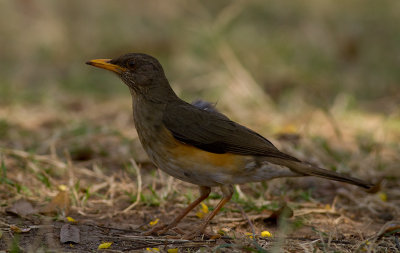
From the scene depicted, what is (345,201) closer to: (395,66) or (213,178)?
(213,178)

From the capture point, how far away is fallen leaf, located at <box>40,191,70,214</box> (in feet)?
16.1

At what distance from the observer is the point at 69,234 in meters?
4.25

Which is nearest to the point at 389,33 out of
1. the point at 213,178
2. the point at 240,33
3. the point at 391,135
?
the point at 240,33

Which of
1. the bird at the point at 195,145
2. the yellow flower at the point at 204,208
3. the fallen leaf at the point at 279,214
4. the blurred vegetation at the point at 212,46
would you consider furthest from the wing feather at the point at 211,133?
the blurred vegetation at the point at 212,46

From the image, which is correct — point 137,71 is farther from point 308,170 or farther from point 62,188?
point 308,170

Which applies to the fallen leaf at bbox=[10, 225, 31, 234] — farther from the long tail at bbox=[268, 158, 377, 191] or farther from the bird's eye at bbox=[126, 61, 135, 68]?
the long tail at bbox=[268, 158, 377, 191]

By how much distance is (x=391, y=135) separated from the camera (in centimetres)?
786

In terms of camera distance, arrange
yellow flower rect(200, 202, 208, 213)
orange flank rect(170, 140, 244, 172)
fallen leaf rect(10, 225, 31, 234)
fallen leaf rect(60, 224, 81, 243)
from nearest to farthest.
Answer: fallen leaf rect(60, 224, 81, 243)
fallen leaf rect(10, 225, 31, 234)
orange flank rect(170, 140, 244, 172)
yellow flower rect(200, 202, 208, 213)

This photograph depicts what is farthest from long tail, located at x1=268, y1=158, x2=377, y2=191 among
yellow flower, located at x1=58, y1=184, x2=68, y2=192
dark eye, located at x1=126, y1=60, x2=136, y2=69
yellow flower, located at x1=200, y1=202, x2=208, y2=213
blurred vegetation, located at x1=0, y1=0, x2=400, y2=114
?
blurred vegetation, located at x1=0, y1=0, x2=400, y2=114

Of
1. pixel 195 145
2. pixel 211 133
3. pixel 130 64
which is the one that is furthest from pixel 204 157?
pixel 130 64

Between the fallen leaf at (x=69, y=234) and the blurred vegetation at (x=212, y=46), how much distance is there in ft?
17.0

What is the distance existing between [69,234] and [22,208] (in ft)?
2.96

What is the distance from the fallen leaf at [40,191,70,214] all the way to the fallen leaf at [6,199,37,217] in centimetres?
11

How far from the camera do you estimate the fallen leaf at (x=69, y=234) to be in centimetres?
415
